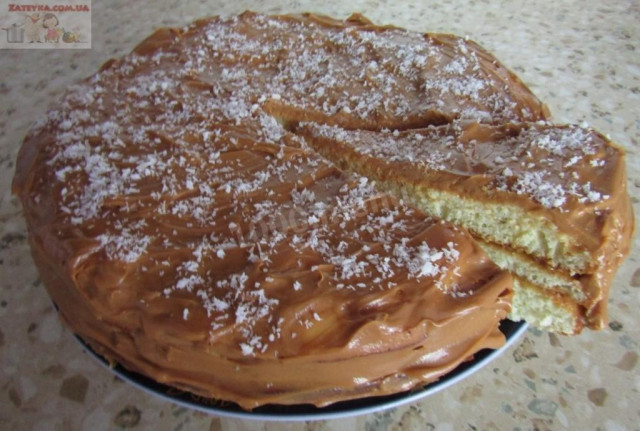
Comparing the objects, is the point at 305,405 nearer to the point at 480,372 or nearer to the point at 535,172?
the point at 480,372

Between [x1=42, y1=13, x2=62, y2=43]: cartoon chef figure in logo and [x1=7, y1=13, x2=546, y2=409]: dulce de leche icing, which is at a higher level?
[x1=7, y1=13, x2=546, y2=409]: dulce de leche icing

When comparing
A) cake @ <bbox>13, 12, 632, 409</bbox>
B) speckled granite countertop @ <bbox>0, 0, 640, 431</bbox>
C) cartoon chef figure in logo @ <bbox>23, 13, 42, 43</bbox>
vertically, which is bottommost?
speckled granite countertop @ <bbox>0, 0, 640, 431</bbox>

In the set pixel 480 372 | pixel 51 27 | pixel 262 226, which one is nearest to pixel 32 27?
pixel 51 27

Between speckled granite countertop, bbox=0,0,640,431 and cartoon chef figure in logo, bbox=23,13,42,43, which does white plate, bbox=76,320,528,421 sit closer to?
speckled granite countertop, bbox=0,0,640,431

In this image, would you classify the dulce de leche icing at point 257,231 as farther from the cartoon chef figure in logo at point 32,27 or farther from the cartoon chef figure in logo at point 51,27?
the cartoon chef figure in logo at point 32,27

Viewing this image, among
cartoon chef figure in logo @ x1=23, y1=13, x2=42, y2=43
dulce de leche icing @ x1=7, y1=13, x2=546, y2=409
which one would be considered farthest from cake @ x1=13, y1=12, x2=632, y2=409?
cartoon chef figure in logo @ x1=23, y1=13, x2=42, y2=43

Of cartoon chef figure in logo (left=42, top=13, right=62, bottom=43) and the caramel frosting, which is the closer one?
the caramel frosting

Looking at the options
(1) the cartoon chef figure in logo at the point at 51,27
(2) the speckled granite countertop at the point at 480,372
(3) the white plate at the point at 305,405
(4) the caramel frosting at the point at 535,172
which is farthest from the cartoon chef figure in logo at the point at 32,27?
(3) the white plate at the point at 305,405
